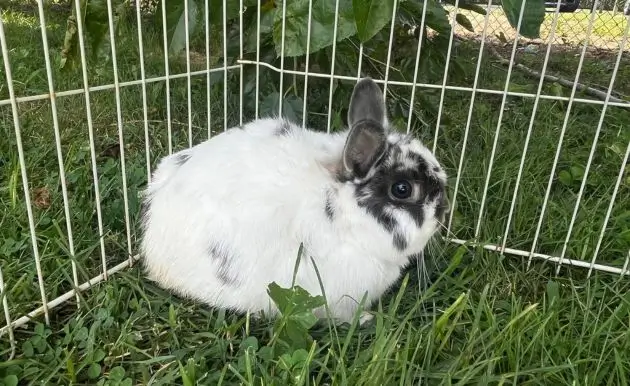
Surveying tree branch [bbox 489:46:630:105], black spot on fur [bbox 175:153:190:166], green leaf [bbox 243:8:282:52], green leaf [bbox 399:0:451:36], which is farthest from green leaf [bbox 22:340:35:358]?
tree branch [bbox 489:46:630:105]

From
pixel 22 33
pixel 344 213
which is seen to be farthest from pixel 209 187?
pixel 22 33

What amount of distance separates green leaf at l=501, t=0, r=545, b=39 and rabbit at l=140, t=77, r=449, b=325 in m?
0.56

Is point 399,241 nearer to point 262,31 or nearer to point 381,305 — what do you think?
point 381,305

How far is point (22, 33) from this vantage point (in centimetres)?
448

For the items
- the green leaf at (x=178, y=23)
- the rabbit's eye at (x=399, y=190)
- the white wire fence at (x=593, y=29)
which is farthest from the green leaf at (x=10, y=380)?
the white wire fence at (x=593, y=29)

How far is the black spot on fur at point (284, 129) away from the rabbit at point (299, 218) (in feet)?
0.33

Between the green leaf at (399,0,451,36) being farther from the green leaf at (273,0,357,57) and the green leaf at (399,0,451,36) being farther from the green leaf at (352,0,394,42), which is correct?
the green leaf at (352,0,394,42)

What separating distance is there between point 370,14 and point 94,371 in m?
1.45

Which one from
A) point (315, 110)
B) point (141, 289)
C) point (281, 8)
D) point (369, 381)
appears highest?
point (281, 8)

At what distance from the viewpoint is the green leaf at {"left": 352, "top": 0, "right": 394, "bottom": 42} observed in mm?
1861

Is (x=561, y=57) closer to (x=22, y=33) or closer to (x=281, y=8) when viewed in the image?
(x=281, y=8)

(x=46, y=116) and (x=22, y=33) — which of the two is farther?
(x=22, y=33)

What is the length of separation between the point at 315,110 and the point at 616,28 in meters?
5.09

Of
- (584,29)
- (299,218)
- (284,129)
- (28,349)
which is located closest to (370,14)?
(284,129)
